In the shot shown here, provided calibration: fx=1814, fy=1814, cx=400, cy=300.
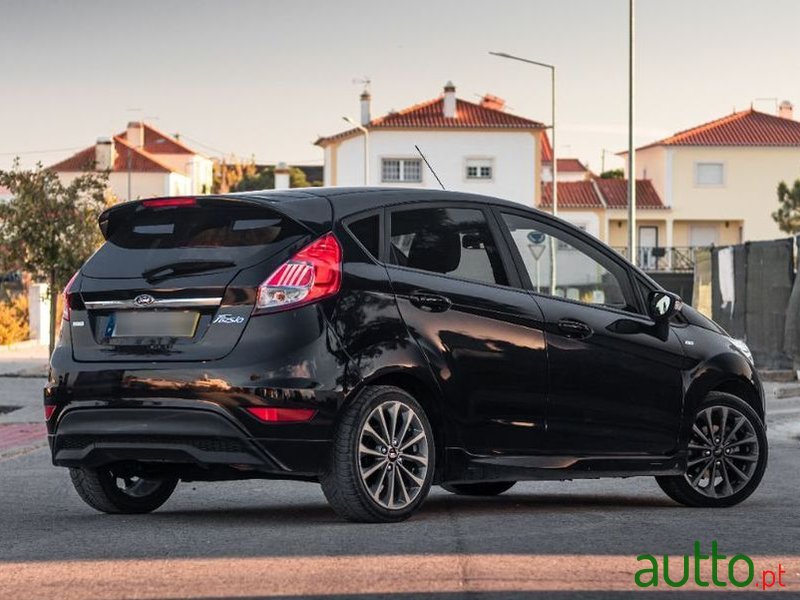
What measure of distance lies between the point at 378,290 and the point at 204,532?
→ 1.36 metres

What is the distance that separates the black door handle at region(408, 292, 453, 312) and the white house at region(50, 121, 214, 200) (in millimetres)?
89640

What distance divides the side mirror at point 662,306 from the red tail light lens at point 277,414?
2.46 meters

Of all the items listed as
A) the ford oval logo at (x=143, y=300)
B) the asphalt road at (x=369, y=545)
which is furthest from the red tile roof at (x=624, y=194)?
the ford oval logo at (x=143, y=300)

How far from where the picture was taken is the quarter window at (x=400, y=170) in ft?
277

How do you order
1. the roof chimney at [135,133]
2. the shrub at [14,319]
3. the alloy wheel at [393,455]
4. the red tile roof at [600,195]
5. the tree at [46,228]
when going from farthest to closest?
1. the roof chimney at [135,133]
2. the red tile roof at [600,195]
3. the shrub at [14,319]
4. the tree at [46,228]
5. the alloy wheel at [393,455]

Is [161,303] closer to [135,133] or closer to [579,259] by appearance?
[579,259]

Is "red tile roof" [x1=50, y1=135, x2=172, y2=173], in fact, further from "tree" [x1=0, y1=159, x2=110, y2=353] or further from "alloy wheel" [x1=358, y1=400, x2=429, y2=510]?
"alloy wheel" [x1=358, y1=400, x2=429, y2=510]

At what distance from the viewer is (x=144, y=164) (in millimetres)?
112875

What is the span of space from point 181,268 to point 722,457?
11.0 ft

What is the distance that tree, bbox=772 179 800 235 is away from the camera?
3118 inches

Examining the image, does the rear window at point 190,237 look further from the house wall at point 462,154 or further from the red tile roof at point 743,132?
the red tile roof at point 743,132

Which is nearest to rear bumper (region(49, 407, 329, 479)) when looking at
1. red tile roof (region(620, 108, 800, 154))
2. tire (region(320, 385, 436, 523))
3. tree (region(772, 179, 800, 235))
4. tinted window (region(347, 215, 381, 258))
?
tire (region(320, 385, 436, 523))

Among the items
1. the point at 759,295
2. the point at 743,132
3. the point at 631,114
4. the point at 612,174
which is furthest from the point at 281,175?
the point at 759,295

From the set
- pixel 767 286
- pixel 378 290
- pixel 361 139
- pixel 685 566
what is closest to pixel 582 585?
pixel 685 566
